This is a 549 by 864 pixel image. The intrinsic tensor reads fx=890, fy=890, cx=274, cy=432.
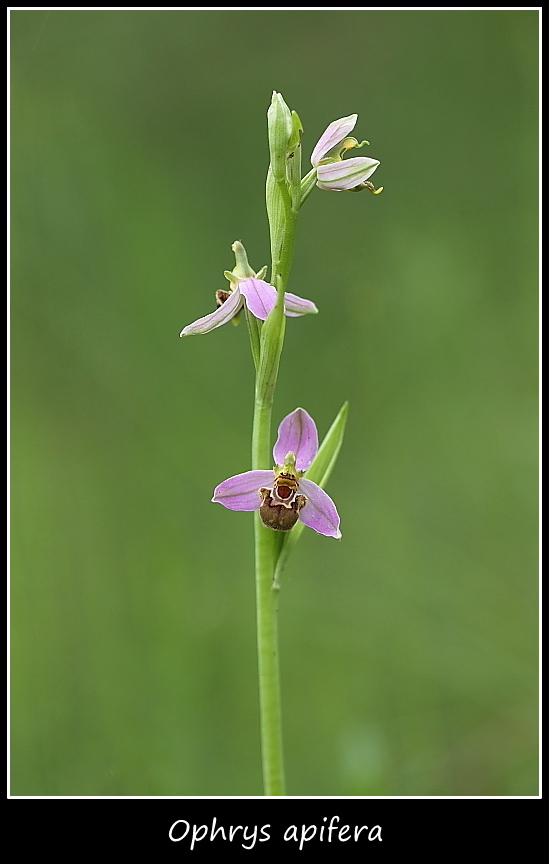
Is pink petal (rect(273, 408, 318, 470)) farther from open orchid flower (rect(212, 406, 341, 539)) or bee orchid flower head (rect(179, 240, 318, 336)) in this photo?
bee orchid flower head (rect(179, 240, 318, 336))

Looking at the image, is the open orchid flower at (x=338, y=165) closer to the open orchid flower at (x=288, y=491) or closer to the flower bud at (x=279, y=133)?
the flower bud at (x=279, y=133)

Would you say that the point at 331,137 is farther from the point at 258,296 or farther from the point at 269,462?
the point at 269,462

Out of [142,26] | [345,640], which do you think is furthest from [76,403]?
[142,26]

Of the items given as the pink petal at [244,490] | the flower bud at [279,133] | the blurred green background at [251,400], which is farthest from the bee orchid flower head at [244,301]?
the blurred green background at [251,400]

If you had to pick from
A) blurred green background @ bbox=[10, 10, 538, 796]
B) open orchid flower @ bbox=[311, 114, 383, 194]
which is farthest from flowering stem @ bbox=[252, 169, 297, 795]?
blurred green background @ bbox=[10, 10, 538, 796]

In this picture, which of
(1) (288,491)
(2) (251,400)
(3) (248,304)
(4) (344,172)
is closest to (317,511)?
(1) (288,491)
